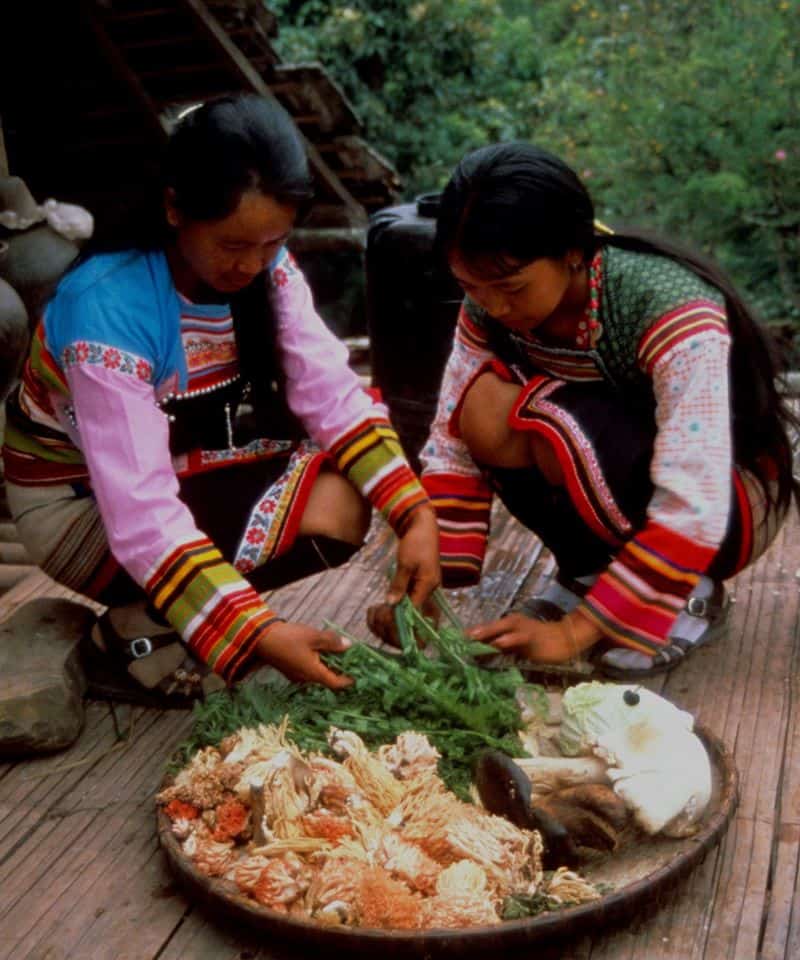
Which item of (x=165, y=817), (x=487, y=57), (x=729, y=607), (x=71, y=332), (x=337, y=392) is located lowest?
(x=487, y=57)

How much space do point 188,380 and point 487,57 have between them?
9.34 m

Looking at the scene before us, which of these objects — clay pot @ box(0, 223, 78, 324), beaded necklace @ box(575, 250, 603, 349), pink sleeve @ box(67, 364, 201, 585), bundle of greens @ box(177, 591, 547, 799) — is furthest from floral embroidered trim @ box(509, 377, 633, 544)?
clay pot @ box(0, 223, 78, 324)

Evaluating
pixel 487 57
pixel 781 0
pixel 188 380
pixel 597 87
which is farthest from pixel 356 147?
pixel 487 57

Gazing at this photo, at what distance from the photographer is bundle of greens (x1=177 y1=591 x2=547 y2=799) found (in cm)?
220

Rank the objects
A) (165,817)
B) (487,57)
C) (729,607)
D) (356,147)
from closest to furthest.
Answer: (165,817)
(729,607)
(356,147)
(487,57)

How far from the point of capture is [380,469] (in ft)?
9.12

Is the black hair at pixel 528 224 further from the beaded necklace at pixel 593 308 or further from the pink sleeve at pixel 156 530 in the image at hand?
the pink sleeve at pixel 156 530

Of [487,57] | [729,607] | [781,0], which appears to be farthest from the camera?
[487,57]

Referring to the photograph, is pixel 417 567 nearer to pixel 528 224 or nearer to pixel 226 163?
pixel 528 224

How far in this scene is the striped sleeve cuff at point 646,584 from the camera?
244 cm

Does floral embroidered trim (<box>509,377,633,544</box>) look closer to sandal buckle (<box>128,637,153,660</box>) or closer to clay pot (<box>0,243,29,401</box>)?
sandal buckle (<box>128,637,153,660</box>)

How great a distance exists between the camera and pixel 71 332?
242 centimetres

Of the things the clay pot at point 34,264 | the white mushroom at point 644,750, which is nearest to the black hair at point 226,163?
the white mushroom at point 644,750

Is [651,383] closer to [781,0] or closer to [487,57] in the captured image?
[781,0]
